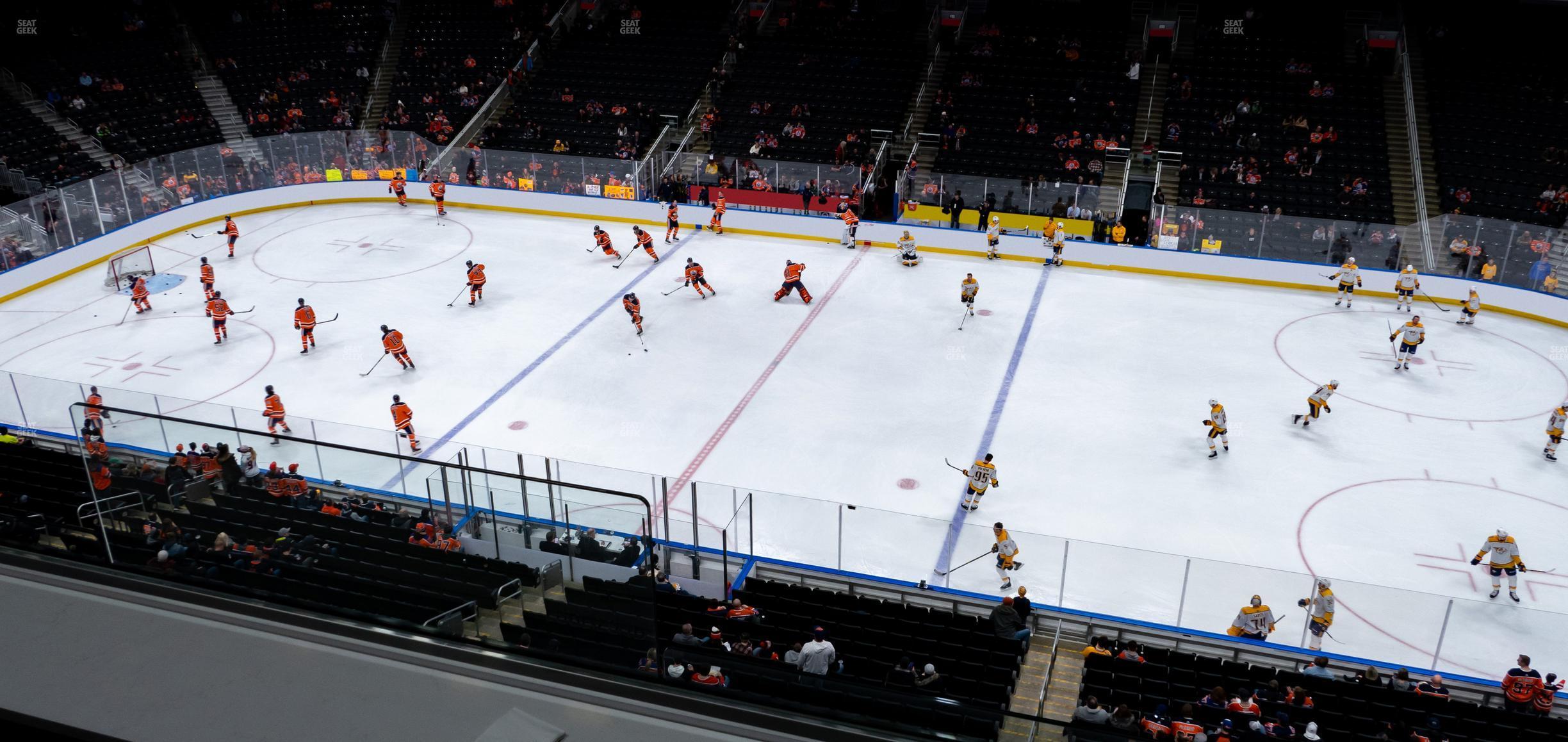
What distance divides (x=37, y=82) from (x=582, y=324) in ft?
66.9

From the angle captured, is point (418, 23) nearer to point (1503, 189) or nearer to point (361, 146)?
point (361, 146)

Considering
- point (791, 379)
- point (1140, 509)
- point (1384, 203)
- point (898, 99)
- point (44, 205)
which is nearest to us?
point (1140, 509)

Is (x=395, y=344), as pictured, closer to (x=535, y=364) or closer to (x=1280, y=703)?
(x=535, y=364)

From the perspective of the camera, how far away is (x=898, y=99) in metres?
33.2

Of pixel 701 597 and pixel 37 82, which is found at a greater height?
pixel 37 82

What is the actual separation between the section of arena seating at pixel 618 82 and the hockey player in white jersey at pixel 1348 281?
19.2 metres

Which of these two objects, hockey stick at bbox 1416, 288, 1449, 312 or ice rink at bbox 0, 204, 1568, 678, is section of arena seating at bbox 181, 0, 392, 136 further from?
hockey stick at bbox 1416, 288, 1449, 312

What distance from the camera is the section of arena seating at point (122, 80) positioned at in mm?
31203

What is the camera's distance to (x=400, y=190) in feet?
103

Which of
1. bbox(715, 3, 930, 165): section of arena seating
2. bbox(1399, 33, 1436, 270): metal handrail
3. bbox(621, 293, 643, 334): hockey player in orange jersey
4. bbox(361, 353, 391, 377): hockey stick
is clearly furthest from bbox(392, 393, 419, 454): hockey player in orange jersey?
bbox(1399, 33, 1436, 270): metal handrail

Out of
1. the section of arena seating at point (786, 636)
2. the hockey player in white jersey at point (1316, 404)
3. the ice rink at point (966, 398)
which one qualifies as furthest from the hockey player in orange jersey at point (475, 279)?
the hockey player in white jersey at point (1316, 404)

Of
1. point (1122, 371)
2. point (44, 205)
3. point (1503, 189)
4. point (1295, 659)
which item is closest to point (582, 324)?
point (1122, 371)

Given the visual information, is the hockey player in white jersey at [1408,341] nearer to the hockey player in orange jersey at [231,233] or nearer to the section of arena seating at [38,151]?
the hockey player in orange jersey at [231,233]

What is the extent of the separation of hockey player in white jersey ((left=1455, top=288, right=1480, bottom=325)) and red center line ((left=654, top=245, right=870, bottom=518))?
13.1 metres
